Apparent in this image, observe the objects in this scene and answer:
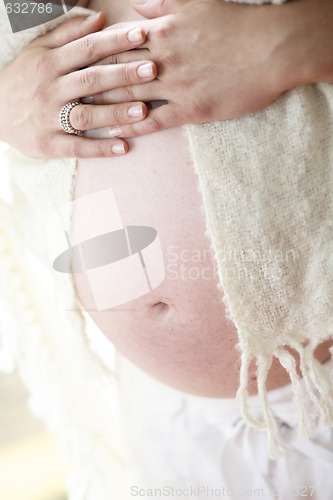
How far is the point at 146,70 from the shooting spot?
0.82m

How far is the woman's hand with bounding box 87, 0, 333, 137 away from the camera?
0.78 m

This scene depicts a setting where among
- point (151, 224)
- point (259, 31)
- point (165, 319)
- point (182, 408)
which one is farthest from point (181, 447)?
point (259, 31)

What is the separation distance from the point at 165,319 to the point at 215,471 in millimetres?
292

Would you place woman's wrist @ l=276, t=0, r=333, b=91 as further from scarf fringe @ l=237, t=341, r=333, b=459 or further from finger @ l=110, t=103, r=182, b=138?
scarf fringe @ l=237, t=341, r=333, b=459

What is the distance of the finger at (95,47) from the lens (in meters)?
0.83

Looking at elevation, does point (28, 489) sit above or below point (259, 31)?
below

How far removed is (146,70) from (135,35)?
0.05 m

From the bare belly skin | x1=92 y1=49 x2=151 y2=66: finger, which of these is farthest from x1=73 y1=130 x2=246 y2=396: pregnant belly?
x1=92 y1=49 x2=151 y2=66: finger

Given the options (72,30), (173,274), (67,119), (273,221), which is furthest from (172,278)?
(72,30)

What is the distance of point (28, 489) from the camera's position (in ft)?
5.38

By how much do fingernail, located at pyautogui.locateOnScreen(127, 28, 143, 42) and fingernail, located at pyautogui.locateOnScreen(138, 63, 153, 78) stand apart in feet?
0.11

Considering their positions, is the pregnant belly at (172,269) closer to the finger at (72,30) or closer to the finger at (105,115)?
the finger at (105,115)

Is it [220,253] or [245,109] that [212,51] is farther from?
[220,253]

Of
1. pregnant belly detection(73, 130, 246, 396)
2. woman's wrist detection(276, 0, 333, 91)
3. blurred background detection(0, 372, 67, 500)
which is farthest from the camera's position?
blurred background detection(0, 372, 67, 500)
